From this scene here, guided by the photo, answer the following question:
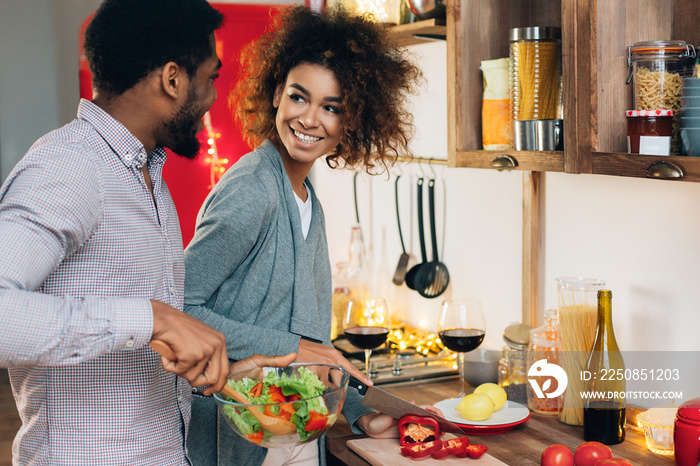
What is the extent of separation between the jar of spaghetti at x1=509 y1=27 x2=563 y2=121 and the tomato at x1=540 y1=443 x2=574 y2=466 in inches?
24.9

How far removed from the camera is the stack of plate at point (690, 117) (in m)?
1.07

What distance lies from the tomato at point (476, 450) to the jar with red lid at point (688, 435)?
0.32 m

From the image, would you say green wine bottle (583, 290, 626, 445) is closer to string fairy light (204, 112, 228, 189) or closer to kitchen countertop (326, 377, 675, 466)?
kitchen countertop (326, 377, 675, 466)

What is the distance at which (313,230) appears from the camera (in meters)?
1.58

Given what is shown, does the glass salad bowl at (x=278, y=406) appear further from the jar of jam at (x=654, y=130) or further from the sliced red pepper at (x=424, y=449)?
the jar of jam at (x=654, y=130)

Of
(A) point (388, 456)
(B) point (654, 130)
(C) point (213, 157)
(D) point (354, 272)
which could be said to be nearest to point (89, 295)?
(A) point (388, 456)

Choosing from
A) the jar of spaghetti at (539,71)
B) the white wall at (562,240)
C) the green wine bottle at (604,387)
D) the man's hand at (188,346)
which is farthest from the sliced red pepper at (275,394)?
the white wall at (562,240)

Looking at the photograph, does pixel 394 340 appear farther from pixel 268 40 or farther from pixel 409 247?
pixel 268 40

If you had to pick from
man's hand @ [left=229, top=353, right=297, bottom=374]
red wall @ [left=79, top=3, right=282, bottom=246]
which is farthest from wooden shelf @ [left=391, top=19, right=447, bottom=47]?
red wall @ [left=79, top=3, right=282, bottom=246]

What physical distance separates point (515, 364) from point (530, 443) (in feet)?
1.07

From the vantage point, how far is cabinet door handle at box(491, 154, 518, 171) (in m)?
1.43

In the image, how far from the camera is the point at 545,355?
5.05 feet

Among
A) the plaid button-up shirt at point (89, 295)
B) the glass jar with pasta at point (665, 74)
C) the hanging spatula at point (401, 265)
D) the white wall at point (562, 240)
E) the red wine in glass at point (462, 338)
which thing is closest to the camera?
the plaid button-up shirt at point (89, 295)

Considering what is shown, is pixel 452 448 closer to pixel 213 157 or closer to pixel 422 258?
pixel 422 258
